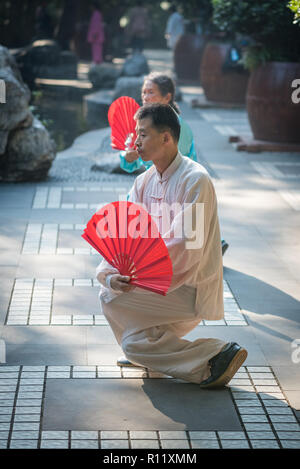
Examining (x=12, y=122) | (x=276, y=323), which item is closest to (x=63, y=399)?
(x=276, y=323)

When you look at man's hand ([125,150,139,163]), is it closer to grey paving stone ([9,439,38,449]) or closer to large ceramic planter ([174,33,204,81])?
grey paving stone ([9,439,38,449])

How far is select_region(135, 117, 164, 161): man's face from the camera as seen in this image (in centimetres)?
394

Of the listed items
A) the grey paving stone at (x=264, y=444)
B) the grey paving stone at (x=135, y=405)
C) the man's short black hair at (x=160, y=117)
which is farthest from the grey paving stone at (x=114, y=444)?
the man's short black hair at (x=160, y=117)

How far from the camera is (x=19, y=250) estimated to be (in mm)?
6492

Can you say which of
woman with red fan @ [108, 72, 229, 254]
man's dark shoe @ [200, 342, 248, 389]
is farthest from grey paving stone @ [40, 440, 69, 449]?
woman with red fan @ [108, 72, 229, 254]

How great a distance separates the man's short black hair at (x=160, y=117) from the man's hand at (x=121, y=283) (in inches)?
32.3

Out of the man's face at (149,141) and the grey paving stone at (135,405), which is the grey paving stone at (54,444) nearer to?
the grey paving stone at (135,405)

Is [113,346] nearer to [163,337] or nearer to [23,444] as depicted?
[163,337]

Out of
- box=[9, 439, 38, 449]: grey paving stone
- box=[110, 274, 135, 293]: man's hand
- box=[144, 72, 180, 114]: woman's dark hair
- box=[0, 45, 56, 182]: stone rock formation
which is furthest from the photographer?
box=[0, 45, 56, 182]: stone rock formation

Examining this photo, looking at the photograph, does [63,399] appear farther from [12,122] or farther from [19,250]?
[12,122]

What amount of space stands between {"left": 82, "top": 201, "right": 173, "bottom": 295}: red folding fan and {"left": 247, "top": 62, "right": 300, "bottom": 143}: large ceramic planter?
8245 millimetres

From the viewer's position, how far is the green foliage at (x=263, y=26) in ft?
36.7

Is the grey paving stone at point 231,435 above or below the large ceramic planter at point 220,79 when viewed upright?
below
